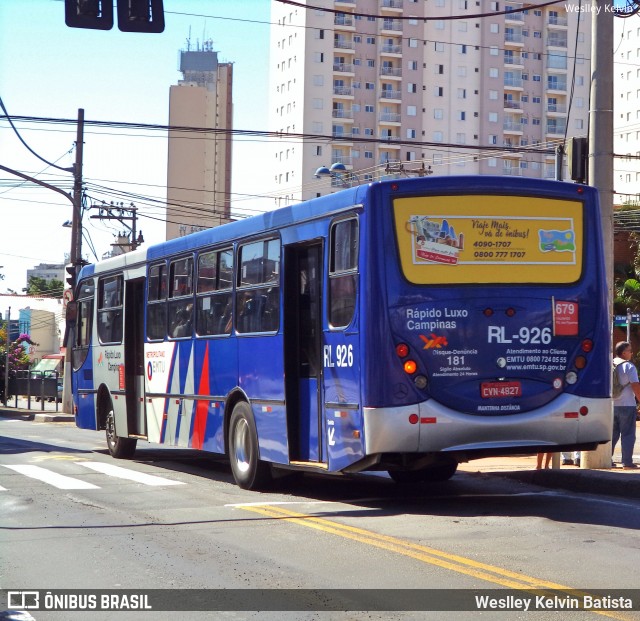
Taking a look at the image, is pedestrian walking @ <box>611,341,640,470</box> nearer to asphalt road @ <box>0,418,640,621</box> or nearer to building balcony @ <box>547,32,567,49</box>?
asphalt road @ <box>0,418,640,621</box>

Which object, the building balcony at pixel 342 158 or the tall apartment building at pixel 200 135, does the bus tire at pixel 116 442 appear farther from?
the tall apartment building at pixel 200 135

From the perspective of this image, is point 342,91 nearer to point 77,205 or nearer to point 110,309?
point 77,205

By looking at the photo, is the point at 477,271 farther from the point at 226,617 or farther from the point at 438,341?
the point at 226,617

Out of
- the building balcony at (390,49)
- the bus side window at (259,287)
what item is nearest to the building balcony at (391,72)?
the building balcony at (390,49)

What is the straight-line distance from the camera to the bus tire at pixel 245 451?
13.0 meters

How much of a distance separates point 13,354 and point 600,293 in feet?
143

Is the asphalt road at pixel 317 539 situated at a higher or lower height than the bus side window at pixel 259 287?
lower

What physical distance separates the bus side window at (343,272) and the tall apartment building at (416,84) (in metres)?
87.7

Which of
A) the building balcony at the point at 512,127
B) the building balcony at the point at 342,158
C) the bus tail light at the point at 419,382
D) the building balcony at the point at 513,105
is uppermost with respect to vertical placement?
the building balcony at the point at 513,105

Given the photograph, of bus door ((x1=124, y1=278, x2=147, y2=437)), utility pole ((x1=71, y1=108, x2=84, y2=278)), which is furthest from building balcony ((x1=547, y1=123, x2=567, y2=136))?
bus door ((x1=124, y1=278, x2=147, y2=437))

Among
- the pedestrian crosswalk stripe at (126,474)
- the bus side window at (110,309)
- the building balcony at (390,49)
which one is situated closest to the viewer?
the pedestrian crosswalk stripe at (126,474)

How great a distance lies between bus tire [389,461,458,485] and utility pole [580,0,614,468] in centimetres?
190

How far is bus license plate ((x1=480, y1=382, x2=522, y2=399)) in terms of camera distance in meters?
10.7

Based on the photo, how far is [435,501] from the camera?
39.3 feet
